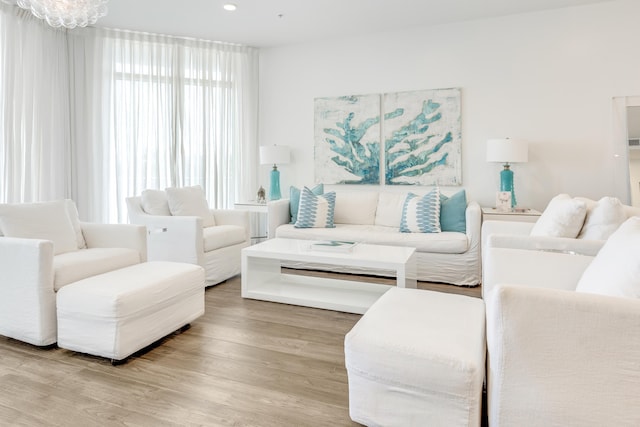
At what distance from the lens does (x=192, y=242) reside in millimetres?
3449

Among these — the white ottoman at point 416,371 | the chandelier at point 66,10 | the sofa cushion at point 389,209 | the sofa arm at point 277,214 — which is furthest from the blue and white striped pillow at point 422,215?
the chandelier at point 66,10

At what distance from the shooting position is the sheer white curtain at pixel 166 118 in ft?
14.7

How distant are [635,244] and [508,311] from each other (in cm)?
51

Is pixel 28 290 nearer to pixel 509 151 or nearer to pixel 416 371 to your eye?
pixel 416 371

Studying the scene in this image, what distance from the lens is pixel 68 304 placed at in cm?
219

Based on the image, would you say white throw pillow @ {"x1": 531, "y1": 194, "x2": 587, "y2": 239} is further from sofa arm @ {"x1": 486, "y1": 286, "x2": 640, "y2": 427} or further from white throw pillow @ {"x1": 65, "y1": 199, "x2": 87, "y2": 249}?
white throw pillow @ {"x1": 65, "y1": 199, "x2": 87, "y2": 249}

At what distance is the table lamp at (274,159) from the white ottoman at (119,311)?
2610 mm

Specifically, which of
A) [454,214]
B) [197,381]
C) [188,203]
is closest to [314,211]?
[188,203]

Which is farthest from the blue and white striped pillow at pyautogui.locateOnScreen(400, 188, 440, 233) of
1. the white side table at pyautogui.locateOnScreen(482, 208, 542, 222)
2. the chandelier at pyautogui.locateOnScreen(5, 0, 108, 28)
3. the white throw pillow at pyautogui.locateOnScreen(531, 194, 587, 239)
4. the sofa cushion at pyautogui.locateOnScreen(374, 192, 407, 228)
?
the chandelier at pyautogui.locateOnScreen(5, 0, 108, 28)

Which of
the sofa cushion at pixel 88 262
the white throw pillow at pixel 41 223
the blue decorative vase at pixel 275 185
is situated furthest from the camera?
the blue decorative vase at pixel 275 185

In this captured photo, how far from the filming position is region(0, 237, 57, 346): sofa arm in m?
2.24

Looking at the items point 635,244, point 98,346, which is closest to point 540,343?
point 635,244

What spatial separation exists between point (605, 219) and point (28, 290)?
10.3 feet

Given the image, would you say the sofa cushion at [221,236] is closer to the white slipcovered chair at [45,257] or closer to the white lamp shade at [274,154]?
the white slipcovered chair at [45,257]
